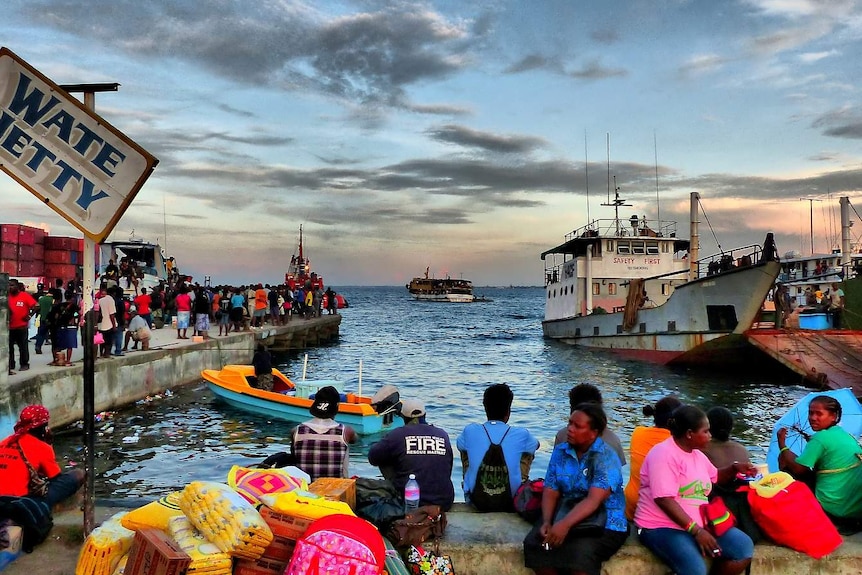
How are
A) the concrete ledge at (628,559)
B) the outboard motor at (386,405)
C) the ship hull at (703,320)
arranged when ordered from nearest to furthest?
the concrete ledge at (628,559) < the outboard motor at (386,405) < the ship hull at (703,320)

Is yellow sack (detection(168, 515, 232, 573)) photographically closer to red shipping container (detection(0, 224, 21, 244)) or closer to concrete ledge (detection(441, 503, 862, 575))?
concrete ledge (detection(441, 503, 862, 575))

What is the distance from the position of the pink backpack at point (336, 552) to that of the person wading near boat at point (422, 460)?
150 cm

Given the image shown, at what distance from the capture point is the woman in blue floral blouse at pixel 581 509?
3.98 metres

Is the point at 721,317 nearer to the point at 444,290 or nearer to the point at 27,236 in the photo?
the point at 27,236

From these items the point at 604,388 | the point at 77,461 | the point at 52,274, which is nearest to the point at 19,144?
the point at 77,461

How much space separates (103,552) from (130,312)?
18823mm

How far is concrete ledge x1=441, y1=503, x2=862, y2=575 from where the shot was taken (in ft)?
13.9

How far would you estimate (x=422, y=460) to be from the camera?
4.99 m

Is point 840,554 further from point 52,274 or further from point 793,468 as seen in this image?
point 52,274

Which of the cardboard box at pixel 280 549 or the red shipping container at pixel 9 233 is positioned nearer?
the cardboard box at pixel 280 549

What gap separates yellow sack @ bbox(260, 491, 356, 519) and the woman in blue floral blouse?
4.11 ft

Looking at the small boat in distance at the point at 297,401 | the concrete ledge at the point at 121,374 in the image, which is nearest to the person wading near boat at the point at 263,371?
the small boat in distance at the point at 297,401

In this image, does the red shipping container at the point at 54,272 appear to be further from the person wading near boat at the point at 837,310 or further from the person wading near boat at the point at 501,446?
the person wading near boat at the point at 837,310

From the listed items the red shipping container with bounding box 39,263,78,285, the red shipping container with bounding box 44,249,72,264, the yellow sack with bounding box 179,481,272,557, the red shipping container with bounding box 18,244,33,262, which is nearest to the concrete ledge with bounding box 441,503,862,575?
the yellow sack with bounding box 179,481,272,557
